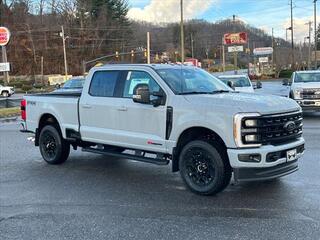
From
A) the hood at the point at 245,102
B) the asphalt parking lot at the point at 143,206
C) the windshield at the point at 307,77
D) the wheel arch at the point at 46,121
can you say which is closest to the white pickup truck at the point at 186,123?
the hood at the point at 245,102

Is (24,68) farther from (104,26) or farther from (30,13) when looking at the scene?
(104,26)

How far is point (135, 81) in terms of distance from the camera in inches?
317

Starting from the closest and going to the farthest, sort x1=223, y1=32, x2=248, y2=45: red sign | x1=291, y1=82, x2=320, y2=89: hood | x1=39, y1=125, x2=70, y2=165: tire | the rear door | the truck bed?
the rear door < the truck bed < x1=39, y1=125, x2=70, y2=165: tire < x1=291, y1=82, x2=320, y2=89: hood < x1=223, y1=32, x2=248, y2=45: red sign

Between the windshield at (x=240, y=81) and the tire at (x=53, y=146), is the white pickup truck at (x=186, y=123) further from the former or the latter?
the windshield at (x=240, y=81)

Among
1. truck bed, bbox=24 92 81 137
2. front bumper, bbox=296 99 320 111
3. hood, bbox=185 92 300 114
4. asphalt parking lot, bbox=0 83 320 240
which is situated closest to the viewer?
asphalt parking lot, bbox=0 83 320 240

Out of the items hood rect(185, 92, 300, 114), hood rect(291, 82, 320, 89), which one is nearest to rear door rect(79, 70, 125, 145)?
hood rect(185, 92, 300, 114)

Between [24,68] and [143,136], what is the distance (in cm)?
10587

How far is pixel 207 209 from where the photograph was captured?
613 cm

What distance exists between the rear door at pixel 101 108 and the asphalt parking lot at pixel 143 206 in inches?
28.4

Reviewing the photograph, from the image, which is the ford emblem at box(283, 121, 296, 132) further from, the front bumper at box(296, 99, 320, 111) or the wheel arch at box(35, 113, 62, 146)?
the front bumper at box(296, 99, 320, 111)

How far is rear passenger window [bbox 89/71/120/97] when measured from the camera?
841 cm

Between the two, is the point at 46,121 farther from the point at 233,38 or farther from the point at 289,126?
the point at 233,38

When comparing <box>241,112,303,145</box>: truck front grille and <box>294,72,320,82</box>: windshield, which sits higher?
<box>294,72,320,82</box>: windshield

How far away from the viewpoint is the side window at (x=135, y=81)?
7676 millimetres
